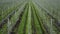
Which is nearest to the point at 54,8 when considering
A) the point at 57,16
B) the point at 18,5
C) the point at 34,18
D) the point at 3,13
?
the point at 57,16

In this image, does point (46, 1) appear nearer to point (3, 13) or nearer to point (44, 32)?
point (44, 32)

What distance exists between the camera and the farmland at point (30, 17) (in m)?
2.87

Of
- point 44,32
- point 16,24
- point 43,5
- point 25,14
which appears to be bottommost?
point 44,32

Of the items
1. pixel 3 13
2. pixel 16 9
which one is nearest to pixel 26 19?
pixel 16 9

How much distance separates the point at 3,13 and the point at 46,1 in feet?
3.39

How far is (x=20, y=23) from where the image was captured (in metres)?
2.92

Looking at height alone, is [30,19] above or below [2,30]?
above

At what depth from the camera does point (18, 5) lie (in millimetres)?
3016

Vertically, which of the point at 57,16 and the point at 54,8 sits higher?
the point at 54,8

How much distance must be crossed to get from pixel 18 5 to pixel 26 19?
1.25ft

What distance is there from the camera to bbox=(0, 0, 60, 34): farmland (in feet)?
9.42

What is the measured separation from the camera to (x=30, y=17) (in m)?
2.96

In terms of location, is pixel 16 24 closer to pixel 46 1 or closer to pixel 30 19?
pixel 30 19

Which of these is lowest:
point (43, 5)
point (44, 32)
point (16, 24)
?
point (44, 32)
